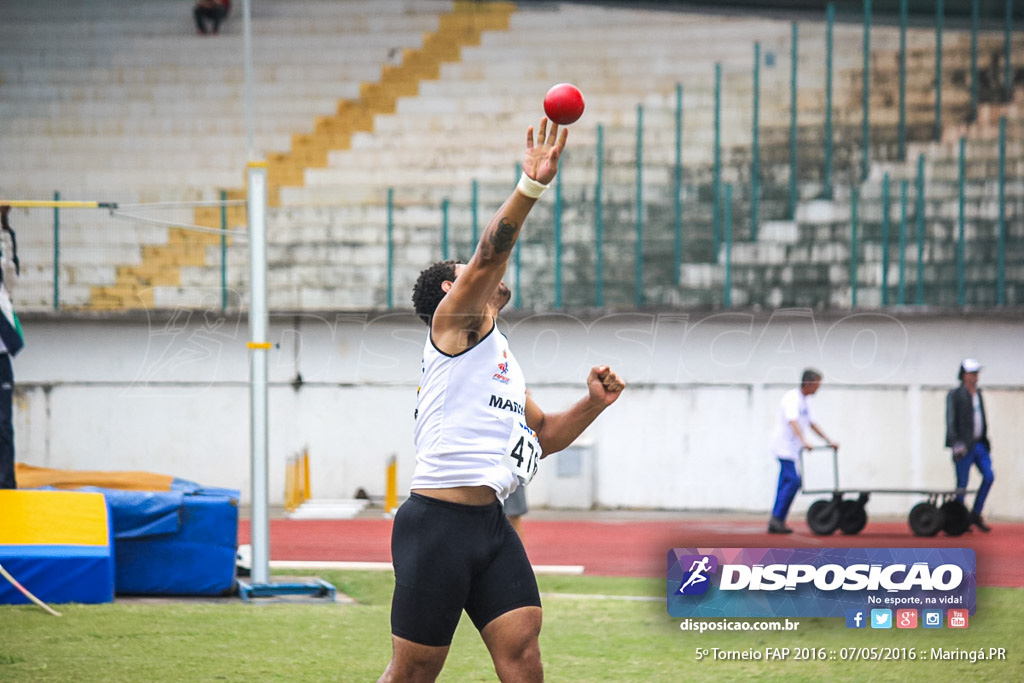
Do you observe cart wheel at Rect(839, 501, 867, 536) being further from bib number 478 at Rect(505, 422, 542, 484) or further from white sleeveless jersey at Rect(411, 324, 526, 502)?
white sleeveless jersey at Rect(411, 324, 526, 502)

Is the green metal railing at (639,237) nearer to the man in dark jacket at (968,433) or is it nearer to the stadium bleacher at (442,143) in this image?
the stadium bleacher at (442,143)

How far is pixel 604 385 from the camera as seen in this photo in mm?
5016

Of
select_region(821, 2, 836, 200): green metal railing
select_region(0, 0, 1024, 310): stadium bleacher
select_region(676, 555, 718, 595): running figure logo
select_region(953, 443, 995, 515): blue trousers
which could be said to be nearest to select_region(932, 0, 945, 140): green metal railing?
select_region(0, 0, 1024, 310): stadium bleacher

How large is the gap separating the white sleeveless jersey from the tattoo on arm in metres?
0.43

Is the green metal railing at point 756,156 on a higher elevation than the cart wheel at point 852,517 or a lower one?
higher

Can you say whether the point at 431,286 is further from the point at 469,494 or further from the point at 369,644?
the point at 369,644

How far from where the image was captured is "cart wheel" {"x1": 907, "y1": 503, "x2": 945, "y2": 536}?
45.5 feet

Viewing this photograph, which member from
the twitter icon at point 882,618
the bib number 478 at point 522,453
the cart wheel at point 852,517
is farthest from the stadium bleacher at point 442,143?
the bib number 478 at point 522,453

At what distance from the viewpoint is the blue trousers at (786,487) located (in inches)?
552

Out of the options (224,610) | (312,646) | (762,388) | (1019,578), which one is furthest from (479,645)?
(762,388)

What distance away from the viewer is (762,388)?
16.7 m

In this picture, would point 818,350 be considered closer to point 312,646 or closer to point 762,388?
point 762,388

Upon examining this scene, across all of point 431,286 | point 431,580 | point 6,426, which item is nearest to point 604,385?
point 431,286

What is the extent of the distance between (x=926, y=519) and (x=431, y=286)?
34.1 ft
